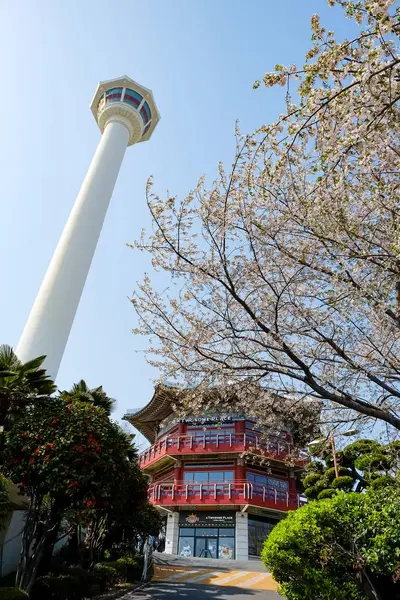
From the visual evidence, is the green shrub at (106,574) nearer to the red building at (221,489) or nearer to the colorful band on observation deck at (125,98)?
the red building at (221,489)

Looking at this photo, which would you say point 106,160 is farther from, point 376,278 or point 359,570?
point 359,570

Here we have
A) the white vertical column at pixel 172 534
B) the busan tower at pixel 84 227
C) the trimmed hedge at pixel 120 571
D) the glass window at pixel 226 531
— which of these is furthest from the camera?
the white vertical column at pixel 172 534

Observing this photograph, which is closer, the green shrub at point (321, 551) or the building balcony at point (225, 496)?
the green shrub at point (321, 551)

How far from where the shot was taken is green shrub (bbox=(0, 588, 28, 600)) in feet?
23.1

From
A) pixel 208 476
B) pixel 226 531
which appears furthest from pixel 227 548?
pixel 208 476

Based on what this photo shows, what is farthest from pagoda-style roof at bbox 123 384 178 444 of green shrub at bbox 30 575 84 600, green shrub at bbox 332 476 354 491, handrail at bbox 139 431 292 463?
green shrub at bbox 30 575 84 600

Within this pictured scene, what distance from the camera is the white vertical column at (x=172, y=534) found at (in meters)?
27.3

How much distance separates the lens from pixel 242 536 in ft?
84.2

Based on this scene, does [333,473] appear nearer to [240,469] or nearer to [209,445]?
[240,469]

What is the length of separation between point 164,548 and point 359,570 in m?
23.9

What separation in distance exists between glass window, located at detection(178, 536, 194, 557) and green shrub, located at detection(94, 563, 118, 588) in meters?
16.2

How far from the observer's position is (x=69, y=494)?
26.9 feet

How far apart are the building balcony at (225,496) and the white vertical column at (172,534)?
103 cm

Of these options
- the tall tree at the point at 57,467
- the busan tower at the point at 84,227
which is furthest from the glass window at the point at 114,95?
the tall tree at the point at 57,467
